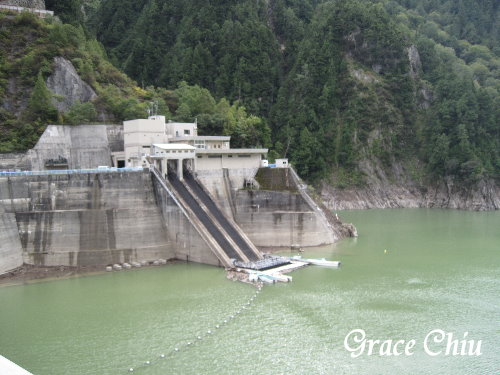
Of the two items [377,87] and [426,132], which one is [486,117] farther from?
[377,87]

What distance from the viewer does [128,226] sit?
4394 centimetres

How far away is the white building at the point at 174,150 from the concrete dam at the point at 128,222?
1.49 metres

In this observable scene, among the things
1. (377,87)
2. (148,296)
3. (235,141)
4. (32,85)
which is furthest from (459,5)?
(148,296)

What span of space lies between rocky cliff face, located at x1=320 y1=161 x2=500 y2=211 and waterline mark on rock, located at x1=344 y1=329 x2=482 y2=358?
5808cm

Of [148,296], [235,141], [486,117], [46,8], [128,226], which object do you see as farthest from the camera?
[486,117]

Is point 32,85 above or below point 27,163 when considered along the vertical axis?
above

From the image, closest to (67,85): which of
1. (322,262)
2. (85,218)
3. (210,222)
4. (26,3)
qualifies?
(26,3)

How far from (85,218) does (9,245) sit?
19.0 ft

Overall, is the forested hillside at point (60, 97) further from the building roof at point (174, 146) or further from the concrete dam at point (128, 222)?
the building roof at point (174, 146)

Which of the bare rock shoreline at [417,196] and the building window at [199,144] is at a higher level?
the building window at [199,144]

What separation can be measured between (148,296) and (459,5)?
5050 inches

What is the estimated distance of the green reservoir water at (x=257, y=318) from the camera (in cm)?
2480

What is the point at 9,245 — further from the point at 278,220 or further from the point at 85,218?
the point at 278,220

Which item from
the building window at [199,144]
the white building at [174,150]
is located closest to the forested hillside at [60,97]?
the white building at [174,150]
